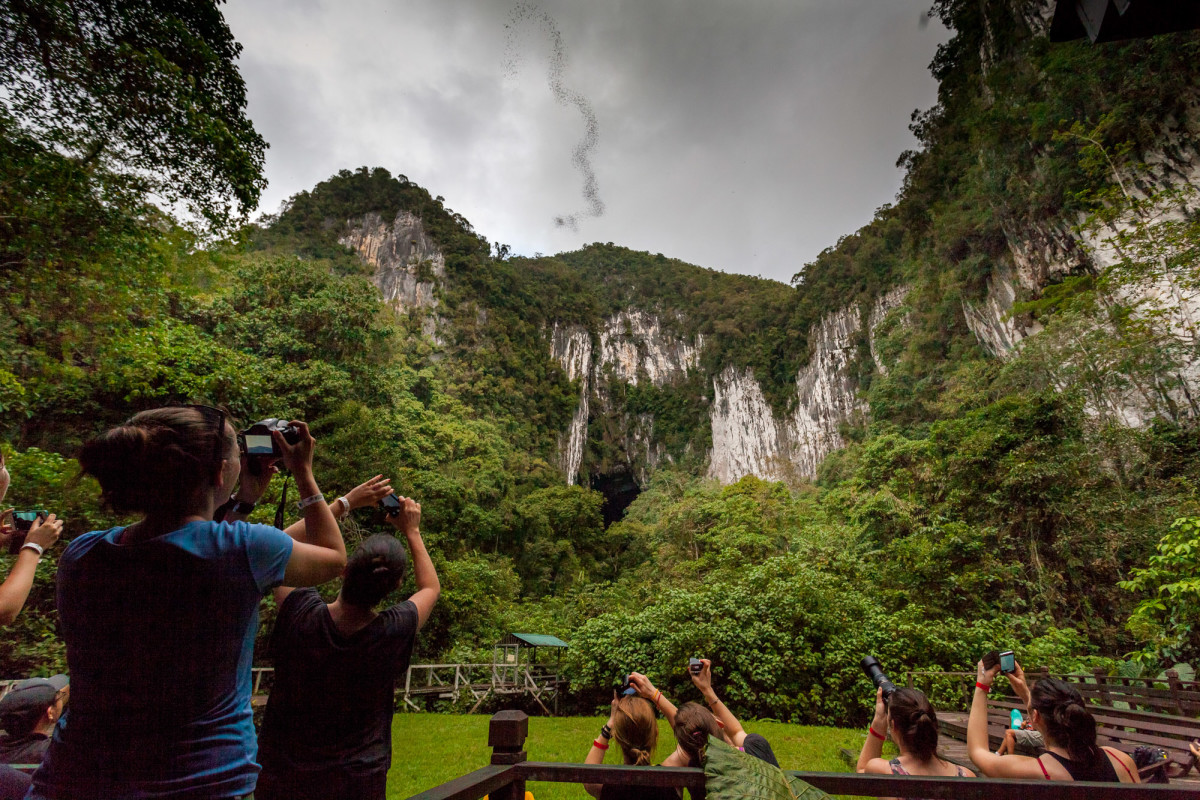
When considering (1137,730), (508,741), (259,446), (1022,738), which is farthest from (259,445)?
(1137,730)

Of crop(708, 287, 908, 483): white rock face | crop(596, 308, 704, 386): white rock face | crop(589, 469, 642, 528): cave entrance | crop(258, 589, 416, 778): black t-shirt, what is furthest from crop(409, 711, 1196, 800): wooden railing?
crop(596, 308, 704, 386): white rock face

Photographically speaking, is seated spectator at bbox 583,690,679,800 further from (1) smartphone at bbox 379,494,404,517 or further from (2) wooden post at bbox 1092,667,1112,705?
(2) wooden post at bbox 1092,667,1112,705

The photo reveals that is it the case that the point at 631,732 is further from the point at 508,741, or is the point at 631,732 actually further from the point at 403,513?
the point at 403,513

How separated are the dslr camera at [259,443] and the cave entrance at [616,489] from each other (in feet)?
123

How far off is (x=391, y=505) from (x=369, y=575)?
257mm

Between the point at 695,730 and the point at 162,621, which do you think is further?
the point at 695,730

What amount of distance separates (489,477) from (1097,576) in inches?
703

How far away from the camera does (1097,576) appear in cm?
948

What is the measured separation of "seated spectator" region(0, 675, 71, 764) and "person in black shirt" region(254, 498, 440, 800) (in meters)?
1.32

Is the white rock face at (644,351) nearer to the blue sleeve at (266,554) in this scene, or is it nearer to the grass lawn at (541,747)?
the grass lawn at (541,747)

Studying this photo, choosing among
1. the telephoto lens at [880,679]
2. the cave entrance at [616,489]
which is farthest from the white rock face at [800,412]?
the telephoto lens at [880,679]

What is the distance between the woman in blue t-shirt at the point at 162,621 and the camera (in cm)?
83

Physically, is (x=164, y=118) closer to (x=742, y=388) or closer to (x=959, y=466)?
(x=959, y=466)

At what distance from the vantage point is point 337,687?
50.8 inches
